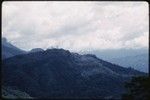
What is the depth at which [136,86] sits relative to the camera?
3247cm

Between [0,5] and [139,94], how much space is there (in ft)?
56.1

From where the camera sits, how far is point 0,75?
14805 millimetres


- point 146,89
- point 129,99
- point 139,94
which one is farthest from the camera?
point 129,99

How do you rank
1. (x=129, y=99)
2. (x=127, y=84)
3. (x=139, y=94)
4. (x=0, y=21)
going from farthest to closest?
(x=127, y=84) → (x=129, y=99) → (x=139, y=94) → (x=0, y=21)

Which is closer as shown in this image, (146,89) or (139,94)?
(146,89)

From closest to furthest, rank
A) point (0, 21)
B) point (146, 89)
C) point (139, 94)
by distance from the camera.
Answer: point (0, 21)
point (146, 89)
point (139, 94)

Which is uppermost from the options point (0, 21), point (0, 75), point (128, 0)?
point (128, 0)

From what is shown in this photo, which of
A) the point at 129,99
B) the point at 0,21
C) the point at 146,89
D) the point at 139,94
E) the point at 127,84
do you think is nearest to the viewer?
the point at 0,21

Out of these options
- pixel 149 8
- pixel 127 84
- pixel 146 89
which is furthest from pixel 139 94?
pixel 149 8

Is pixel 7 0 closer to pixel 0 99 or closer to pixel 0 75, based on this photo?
pixel 0 75

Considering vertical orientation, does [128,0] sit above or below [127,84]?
above

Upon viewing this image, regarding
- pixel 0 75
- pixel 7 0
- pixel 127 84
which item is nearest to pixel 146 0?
pixel 7 0

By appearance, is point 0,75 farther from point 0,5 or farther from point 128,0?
point 128,0

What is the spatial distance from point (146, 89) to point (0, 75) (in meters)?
14.8
